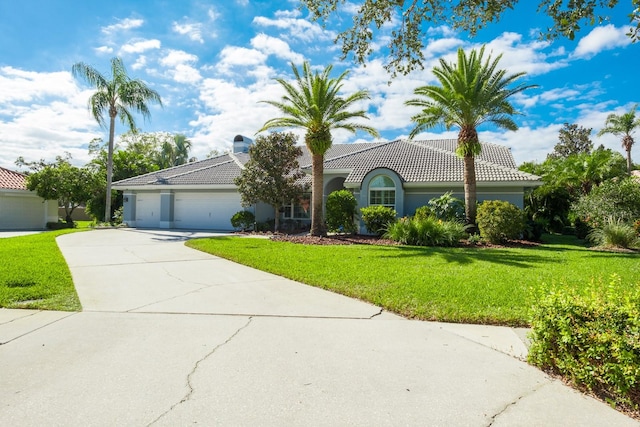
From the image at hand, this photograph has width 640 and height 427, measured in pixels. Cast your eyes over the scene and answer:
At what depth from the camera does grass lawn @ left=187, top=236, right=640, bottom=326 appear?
5.78 metres

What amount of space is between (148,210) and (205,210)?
4516mm

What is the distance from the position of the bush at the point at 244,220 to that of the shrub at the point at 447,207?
10.0m

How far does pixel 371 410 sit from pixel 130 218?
1047 inches

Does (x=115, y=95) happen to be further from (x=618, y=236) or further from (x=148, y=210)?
(x=618, y=236)

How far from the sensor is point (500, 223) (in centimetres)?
1519

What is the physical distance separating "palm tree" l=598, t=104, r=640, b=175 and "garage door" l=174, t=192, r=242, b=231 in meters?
32.2

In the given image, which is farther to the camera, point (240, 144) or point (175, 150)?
point (175, 150)

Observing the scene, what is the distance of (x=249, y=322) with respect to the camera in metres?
5.24

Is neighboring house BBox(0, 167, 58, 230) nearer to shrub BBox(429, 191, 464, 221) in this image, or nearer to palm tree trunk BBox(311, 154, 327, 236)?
palm tree trunk BBox(311, 154, 327, 236)

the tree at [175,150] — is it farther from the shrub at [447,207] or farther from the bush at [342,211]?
the shrub at [447,207]

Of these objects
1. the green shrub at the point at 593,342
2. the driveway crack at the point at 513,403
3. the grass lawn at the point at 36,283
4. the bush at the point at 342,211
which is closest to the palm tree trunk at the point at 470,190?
the bush at the point at 342,211

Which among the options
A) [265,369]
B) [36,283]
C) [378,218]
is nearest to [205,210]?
[378,218]

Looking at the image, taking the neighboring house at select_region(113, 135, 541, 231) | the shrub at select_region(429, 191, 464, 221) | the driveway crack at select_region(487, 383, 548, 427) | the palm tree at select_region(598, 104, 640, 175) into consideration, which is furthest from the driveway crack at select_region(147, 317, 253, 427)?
the palm tree at select_region(598, 104, 640, 175)

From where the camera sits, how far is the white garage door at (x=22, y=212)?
25906 mm
